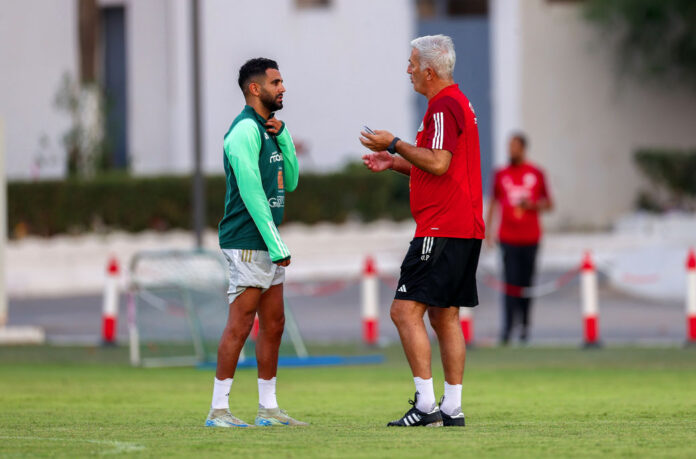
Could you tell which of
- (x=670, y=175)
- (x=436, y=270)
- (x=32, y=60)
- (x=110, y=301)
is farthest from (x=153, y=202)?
(x=436, y=270)

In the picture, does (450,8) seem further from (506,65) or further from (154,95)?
(154,95)

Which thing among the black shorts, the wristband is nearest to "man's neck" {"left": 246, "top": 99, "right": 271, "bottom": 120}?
the wristband

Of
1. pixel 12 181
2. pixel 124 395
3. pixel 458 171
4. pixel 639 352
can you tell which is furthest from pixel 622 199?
pixel 458 171

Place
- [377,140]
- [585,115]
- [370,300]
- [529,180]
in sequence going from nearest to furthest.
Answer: [377,140], [529,180], [370,300], [585,115]

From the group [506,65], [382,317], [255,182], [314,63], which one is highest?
[314,63]

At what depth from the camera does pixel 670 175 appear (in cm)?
3106

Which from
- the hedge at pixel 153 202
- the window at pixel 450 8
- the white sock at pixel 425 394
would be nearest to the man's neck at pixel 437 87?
the white sock at pixel 425 394

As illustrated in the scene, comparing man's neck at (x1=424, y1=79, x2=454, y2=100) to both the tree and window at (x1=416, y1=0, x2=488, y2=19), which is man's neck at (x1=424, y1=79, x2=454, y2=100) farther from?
window at (x1=416, y1=0, x2=488, y2=19)

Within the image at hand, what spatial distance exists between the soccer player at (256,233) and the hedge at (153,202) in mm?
20048

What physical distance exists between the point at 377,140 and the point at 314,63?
79.3ft

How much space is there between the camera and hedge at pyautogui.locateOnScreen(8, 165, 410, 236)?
97.7ft

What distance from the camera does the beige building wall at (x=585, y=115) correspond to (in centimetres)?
3162

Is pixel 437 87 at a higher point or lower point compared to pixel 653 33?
lower

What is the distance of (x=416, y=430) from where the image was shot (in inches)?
339
